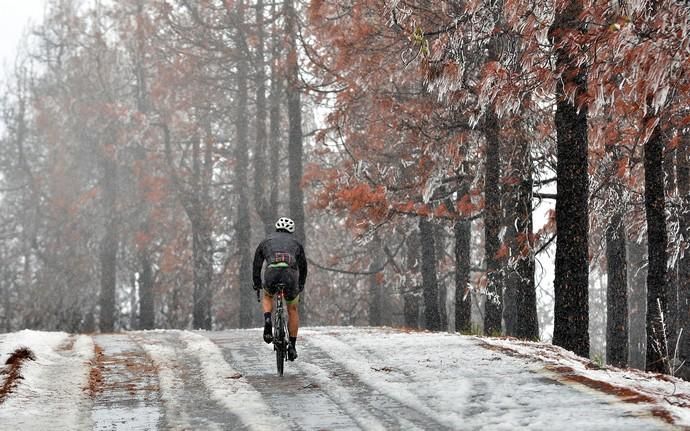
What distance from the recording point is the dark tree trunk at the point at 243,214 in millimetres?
27203

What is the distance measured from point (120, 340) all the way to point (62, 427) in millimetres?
6967

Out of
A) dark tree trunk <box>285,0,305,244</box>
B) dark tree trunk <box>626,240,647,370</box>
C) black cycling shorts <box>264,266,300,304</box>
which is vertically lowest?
dark tree trunk <box>626,240,647,370</box>

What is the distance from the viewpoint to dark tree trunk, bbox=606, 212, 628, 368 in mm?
18172

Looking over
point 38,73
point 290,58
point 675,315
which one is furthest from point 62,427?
point 38,73

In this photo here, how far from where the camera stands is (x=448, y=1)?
14.8 meters

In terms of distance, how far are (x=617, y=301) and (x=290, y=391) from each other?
39.4ft

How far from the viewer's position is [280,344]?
9734 mm

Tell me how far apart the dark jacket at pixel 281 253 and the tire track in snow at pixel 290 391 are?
1114mm

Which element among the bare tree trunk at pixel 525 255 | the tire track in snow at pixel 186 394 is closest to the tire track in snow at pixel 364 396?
the tire track in snow at pixel 186 394

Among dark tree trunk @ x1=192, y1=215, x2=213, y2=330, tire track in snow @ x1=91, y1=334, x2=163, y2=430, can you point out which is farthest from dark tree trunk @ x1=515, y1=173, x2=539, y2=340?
dark tree trunk @ x1=192, y1=215, x2=213, y2=330

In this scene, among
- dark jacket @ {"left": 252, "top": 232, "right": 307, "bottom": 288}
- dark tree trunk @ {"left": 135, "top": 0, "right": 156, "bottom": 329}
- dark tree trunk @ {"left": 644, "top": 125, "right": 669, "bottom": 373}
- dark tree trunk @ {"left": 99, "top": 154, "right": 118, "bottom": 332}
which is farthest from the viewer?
dark tree trunk @ {"left": 99, "top": 154, "right": 118, "bottom": 332}

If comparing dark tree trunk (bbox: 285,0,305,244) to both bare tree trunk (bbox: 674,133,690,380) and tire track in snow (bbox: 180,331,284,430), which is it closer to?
bare tree trunk (bbox: 674,133,690,380)

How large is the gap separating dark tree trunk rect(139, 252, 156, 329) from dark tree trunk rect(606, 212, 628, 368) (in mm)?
19035

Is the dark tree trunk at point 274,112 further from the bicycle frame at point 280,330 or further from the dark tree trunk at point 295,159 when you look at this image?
the bicycle frame at point 280,330
